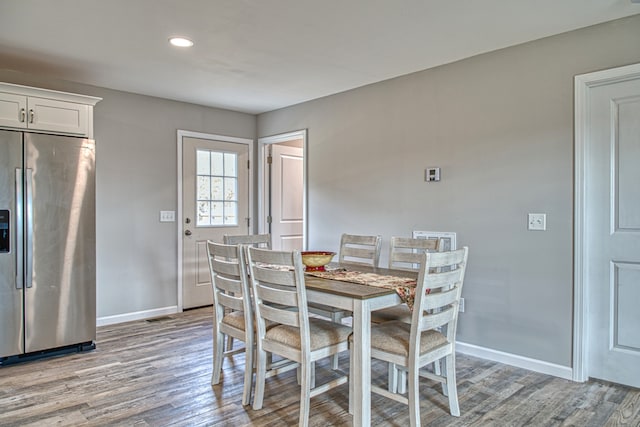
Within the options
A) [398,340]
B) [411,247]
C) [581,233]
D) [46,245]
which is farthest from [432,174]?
[46,245]

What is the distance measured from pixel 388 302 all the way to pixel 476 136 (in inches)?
70.0

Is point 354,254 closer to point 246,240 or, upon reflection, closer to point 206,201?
point 246,240

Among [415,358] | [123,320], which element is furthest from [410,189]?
[123,320]

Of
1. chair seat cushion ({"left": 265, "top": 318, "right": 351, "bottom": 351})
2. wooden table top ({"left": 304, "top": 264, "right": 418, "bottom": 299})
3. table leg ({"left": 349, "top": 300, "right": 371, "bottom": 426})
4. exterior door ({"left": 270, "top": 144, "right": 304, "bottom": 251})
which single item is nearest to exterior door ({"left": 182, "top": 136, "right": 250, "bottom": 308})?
exterior door ({"left": 270, "top": 144, "right": 304, "bottom": 251})

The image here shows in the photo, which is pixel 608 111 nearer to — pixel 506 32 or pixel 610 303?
pixel 506 32

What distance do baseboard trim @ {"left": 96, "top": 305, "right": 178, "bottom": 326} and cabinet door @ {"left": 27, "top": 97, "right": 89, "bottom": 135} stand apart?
1.87m

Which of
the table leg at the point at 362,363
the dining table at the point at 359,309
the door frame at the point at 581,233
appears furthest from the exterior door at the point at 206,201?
the door frame at the point at 581,233

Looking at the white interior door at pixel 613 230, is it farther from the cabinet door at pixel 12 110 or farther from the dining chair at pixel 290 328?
the cabinet door at pixel 12 110

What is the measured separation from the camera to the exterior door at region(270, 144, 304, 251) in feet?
18.1

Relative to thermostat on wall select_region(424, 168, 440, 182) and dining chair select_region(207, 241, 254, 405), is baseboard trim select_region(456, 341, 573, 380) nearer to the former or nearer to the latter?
thermostat on wall select_region(424, 168, 440, 182)

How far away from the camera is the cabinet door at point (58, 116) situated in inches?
131

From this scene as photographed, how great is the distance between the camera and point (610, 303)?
9.27 feet

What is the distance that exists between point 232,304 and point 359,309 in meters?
0.91

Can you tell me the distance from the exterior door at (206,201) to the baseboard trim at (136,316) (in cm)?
18
